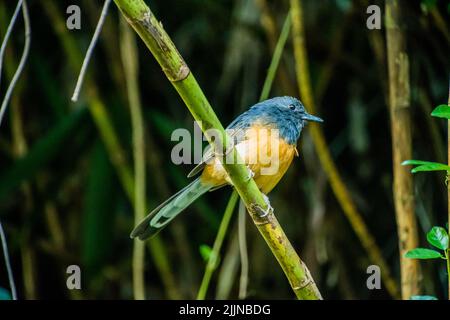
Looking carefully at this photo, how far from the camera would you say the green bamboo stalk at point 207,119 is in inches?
71.7

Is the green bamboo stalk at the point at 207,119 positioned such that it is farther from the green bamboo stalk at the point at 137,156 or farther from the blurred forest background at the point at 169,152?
the blurred forest background at the point at 169,152

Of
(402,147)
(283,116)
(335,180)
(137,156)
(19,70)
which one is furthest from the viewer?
(137,156)

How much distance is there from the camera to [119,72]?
4406 millimetres

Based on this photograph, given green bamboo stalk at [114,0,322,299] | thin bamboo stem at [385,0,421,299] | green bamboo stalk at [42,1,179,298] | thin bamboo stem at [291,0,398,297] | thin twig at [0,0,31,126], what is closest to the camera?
A: green bamboo stalk at [114,0,322,299]

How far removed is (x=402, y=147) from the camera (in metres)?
2.94

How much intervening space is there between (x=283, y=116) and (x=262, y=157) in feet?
0.94

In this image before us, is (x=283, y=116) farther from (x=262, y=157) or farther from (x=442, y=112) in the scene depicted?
(x=442, y=112)

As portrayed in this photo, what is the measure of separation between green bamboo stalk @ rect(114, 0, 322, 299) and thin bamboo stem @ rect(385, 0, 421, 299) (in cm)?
76

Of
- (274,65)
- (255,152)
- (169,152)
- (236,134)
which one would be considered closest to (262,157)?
(255,152)

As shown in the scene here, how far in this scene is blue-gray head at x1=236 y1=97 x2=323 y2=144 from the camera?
3238 millimetres

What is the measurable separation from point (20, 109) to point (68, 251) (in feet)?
3.23

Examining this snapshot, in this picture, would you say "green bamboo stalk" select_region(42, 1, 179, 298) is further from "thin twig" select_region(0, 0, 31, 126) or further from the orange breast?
"thin twig" select_region(0, 0, 31, 126)

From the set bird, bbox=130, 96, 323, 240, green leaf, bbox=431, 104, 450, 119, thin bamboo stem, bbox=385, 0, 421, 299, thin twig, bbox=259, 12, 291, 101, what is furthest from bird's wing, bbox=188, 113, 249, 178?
green leaf, bbox=431, 104, 450, 119
